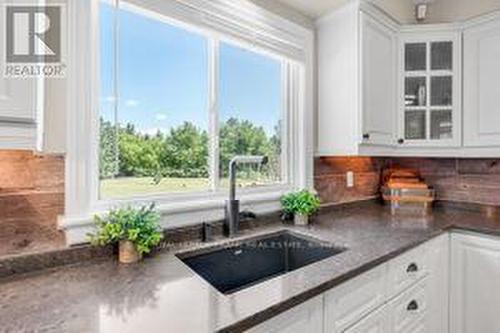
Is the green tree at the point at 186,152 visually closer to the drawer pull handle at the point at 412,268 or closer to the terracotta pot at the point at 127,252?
the terracotta pot at the point at 127,252

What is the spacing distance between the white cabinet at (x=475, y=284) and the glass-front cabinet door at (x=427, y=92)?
72 cm

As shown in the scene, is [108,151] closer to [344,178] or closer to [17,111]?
[17,111]

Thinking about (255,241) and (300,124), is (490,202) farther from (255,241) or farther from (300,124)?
(255,241)

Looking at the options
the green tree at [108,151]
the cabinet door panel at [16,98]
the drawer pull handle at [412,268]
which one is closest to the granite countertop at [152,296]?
the drawer pull handle at [412,268]

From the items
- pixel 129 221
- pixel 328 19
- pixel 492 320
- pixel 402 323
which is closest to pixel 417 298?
pixel 402 323

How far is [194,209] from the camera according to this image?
1.56 metres

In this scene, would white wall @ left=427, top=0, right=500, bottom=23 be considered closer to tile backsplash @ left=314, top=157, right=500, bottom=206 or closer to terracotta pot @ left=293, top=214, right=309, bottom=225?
tile backsplash @ left=314, top=157, right=500, bottom=206

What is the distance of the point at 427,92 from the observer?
2.30 meters

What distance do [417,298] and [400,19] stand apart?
198 cm

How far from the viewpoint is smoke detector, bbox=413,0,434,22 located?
100 inches

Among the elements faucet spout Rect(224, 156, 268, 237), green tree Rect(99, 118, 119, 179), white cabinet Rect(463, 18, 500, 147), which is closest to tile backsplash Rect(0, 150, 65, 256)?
green tree Rect(99, 118, 119, 179)

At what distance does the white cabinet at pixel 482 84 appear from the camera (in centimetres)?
207

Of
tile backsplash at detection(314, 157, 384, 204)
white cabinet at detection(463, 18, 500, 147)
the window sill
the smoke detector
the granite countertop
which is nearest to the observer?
the granite countertop

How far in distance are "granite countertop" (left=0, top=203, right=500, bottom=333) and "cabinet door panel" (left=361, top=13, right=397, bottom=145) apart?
863 millimetres
